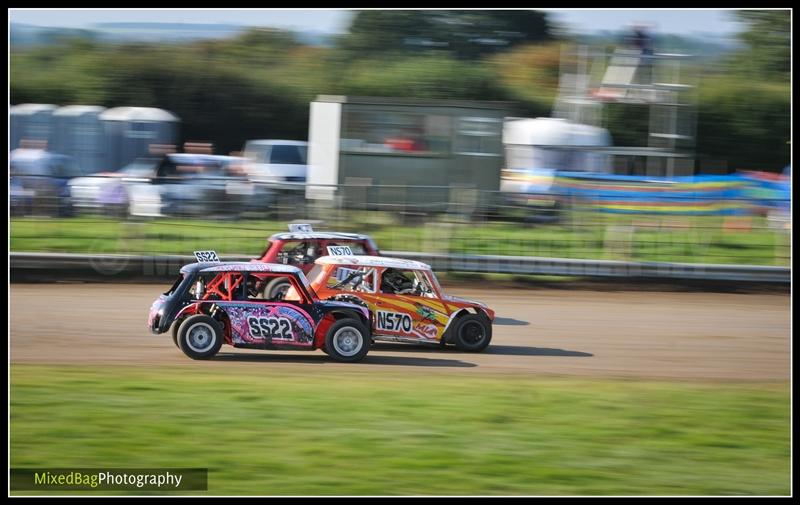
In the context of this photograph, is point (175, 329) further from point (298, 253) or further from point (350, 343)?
point (298, 253)

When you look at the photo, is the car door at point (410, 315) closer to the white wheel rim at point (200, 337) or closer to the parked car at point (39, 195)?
the white wheel rim at point (200, 337)

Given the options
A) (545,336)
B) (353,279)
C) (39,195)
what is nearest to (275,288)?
(353,279)

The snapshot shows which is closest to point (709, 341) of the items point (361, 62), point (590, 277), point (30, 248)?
point (590, 277)

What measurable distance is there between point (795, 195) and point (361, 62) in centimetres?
2648

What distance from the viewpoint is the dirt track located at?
12.7m

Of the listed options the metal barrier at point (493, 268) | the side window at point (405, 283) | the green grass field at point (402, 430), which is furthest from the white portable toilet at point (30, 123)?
the green grass field at point (402, 430)

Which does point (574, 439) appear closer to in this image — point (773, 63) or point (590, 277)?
point (590, 277)

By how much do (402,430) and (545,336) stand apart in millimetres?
5926

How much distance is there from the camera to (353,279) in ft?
44.1

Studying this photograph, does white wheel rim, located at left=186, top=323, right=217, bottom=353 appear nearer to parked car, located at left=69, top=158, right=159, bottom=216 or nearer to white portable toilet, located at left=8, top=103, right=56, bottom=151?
parked car, located at left=69, top=158, right=159, bottom=216

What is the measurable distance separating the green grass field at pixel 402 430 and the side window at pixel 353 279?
60.2 inches

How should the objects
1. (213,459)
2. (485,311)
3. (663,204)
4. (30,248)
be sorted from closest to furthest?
(213,459) → (485,311) → (30,248) → (663,204)
